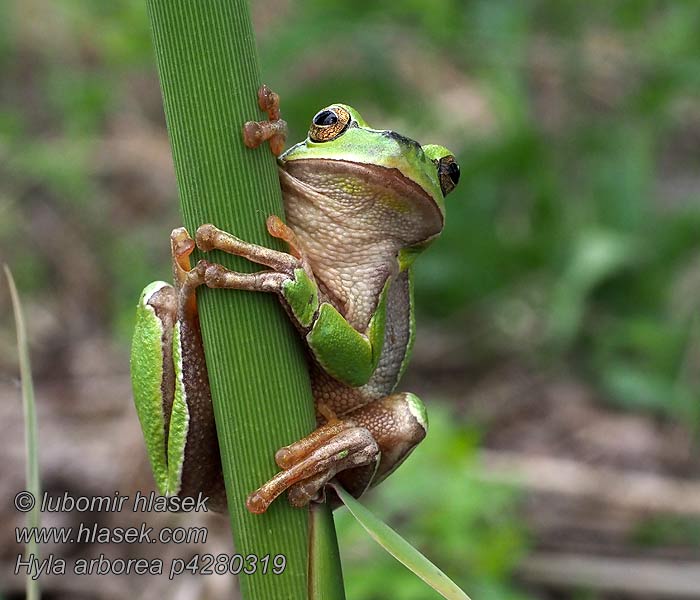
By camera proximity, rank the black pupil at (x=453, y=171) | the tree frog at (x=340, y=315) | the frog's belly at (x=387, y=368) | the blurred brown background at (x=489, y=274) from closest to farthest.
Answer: the tree frog at (x=340, y=315), the frog's belly at (x=387, y=368), the black pupil at (x=453, y=171), the blurred brown background at (x=489, y=274)

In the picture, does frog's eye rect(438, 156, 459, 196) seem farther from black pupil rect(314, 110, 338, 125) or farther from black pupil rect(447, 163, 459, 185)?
black pupil rect(314, 110, 338, 125)

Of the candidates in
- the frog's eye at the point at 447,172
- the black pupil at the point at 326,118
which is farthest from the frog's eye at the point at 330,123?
the frog's eye at the point at 447,172

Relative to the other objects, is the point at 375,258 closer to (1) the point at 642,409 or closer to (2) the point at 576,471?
(2) the point at 576,471

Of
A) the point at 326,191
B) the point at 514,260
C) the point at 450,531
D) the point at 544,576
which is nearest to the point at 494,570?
the point at 450,531

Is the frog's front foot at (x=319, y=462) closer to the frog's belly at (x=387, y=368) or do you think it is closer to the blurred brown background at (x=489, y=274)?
the frog's belly at (x=387, y=368)

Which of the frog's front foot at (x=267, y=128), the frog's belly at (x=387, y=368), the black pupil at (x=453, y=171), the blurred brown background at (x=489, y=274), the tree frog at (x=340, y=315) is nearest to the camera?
the frog's front foot at (x=267, y=128)

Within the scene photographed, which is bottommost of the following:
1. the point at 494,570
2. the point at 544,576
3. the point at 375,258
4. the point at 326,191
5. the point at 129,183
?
the point at 544,576

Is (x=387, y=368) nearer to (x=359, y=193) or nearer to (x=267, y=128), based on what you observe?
(x=359, y=193)
